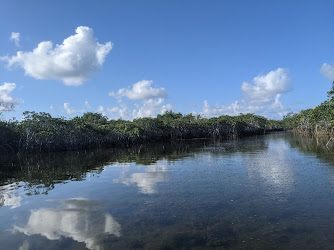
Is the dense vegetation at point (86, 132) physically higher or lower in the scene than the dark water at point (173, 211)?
higher

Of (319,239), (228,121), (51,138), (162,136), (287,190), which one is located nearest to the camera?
(319,239)

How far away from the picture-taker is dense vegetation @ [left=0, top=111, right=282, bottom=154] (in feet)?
140

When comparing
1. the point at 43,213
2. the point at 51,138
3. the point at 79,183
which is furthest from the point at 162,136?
the point at 43,213

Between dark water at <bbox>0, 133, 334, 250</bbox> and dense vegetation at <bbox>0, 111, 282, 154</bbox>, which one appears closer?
dark water at <bbox>0, 133, 334, 250</bbox>

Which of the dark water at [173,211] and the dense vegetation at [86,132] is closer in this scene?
the dark water at [173,211]

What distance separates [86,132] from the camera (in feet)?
167

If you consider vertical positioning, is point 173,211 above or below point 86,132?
below

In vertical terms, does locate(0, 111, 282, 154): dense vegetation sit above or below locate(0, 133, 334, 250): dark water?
above

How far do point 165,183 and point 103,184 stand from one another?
4446mm

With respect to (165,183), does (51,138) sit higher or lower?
higher

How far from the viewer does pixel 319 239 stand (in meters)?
7.96

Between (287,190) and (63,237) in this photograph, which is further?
(287,190)

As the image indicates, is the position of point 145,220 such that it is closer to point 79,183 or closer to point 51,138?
point 79,183

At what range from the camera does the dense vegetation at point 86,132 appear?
42.6m
